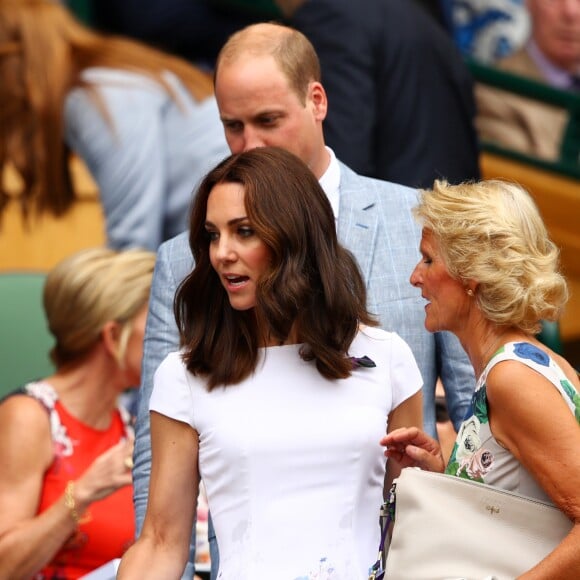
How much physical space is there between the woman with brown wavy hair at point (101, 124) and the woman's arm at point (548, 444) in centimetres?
379

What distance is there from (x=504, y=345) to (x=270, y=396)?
1.55 ft

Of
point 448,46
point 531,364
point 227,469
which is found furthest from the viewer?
A: point 448,46

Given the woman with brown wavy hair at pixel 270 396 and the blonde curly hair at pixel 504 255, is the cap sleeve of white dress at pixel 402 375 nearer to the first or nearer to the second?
the woman with brown wavy hair at pixel 270 396

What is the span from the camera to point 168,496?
9.59 ft

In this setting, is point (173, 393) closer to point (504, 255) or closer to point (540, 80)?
point (504, 255)

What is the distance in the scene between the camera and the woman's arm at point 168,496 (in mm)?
2918

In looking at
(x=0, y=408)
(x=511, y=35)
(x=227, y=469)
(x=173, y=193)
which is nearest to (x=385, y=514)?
(x=227, y=469)

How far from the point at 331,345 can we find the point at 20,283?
9.45 feet

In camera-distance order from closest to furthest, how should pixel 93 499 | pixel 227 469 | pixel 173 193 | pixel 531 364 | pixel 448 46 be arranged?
pixel 531 364
pixel 227 469
pixel 93 499
pixel 448 46
pixel 173 193

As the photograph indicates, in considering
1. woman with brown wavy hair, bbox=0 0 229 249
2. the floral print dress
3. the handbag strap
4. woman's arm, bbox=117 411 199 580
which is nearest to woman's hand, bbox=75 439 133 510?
woman's arm, bbox=117 411 199 580

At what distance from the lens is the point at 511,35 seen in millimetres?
6785

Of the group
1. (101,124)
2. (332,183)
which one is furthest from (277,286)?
(101,124)

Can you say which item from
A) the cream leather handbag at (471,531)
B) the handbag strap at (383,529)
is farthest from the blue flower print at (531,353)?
the handbag strap at (383,529)

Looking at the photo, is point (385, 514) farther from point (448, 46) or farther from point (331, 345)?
point (448, 46)
